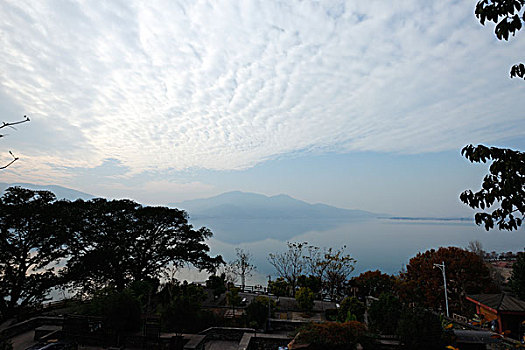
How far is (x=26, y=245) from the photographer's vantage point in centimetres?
1538

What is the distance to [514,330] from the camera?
1225 cm

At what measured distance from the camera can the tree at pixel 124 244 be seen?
17.9 meters

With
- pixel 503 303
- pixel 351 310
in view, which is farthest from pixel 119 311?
pixel 503 303

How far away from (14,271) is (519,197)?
20180mm

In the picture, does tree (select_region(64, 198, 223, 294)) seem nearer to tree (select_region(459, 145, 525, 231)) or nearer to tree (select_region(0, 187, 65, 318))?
tree (select_region(0, 187, 65, 318))

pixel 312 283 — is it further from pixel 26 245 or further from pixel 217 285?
pixel 26 245

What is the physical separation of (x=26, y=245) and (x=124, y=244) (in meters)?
5.32

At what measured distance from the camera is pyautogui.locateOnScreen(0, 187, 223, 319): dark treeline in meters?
15.0

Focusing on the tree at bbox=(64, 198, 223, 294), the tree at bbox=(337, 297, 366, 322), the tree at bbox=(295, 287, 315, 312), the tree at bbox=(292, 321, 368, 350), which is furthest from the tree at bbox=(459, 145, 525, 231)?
the tree at bbox=(64, 198, 223, 294)

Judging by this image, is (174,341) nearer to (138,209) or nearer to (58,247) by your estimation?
(58,247)

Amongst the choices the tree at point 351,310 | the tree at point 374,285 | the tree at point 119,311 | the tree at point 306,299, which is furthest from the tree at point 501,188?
the tree at point 374,285

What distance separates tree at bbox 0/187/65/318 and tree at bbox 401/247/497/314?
80.5ft

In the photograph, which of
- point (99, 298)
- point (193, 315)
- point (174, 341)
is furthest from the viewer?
point (193, 315)

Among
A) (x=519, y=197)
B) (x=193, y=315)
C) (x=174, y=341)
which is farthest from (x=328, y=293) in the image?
(x=519, y=197)
